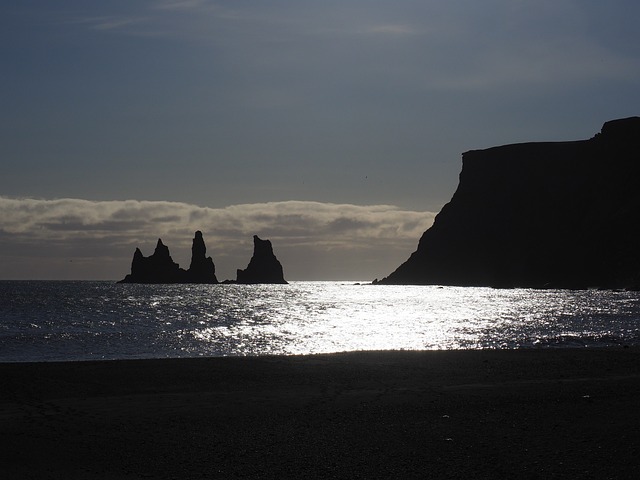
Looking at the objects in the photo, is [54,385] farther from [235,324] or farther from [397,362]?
[235,324]

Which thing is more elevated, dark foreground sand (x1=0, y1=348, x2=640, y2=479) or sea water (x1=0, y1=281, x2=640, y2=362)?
dark foreground sand (x1=0, y1=348, x2=640, y2=479)

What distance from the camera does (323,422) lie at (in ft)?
68.8

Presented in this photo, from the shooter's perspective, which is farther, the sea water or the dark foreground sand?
the sea water

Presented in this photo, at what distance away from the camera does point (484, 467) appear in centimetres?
1595

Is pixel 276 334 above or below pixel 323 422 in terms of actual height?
below

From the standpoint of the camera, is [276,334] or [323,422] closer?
[323,422]

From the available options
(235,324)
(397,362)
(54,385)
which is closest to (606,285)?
(235,324)

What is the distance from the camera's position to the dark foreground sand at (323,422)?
16359 millimetres

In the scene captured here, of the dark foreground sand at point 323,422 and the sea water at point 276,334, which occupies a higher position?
the dark foreground sand at point 323,422

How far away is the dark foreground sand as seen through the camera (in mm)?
16359

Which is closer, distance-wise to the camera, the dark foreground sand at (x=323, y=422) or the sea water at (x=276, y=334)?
the dark foreground sand at (x=323, y=422)

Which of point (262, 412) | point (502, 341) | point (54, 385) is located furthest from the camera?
point (502, 341)

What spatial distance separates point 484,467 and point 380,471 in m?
2.25

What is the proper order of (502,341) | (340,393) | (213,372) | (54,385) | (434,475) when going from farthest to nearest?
(502,341)
(213,372)
(54,385)
(340,393)
(434,475)
